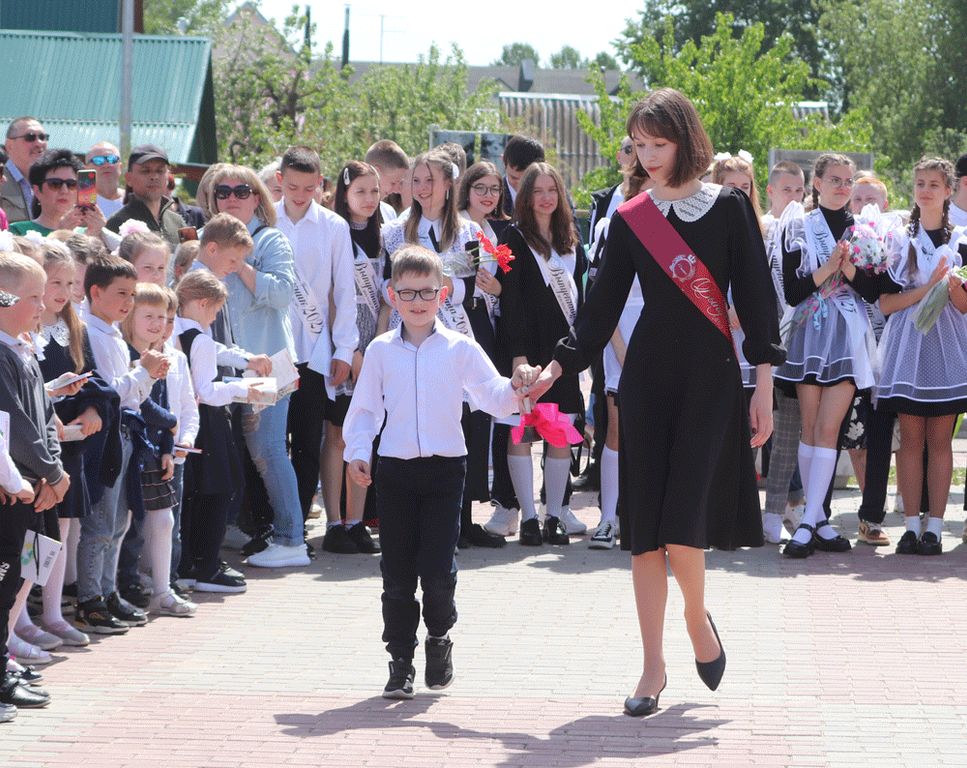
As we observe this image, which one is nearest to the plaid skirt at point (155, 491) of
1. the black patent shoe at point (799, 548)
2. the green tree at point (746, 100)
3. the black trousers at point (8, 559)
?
the black trousers at point (8, 559)

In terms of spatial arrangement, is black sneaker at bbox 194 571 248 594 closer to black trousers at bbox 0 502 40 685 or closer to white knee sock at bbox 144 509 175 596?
white knee sock at bbox 144 509 175 596

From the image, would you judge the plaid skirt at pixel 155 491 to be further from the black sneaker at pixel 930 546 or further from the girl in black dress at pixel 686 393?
the black sneaker at pixel 930 546

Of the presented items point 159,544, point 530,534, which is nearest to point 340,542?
point 530,534

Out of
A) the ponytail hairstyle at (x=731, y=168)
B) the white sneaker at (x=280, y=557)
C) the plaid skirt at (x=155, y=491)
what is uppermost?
the ponytail hairstyle at (x=731, y=168)

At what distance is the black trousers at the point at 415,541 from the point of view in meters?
6.23

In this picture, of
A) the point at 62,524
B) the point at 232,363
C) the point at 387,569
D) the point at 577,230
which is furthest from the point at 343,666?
the point at 577,230

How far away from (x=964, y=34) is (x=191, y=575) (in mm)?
48813

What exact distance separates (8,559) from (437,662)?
5.70 ft

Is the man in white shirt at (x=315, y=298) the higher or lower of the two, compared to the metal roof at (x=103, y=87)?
lower

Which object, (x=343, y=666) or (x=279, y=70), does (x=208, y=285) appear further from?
(x=279, y=70)

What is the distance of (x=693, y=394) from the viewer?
585 centimetres

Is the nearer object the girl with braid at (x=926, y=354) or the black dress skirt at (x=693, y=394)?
the black dress skirt at (x=693, y=394)

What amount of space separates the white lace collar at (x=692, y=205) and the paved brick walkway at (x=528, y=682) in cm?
191

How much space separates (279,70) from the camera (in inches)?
1617
